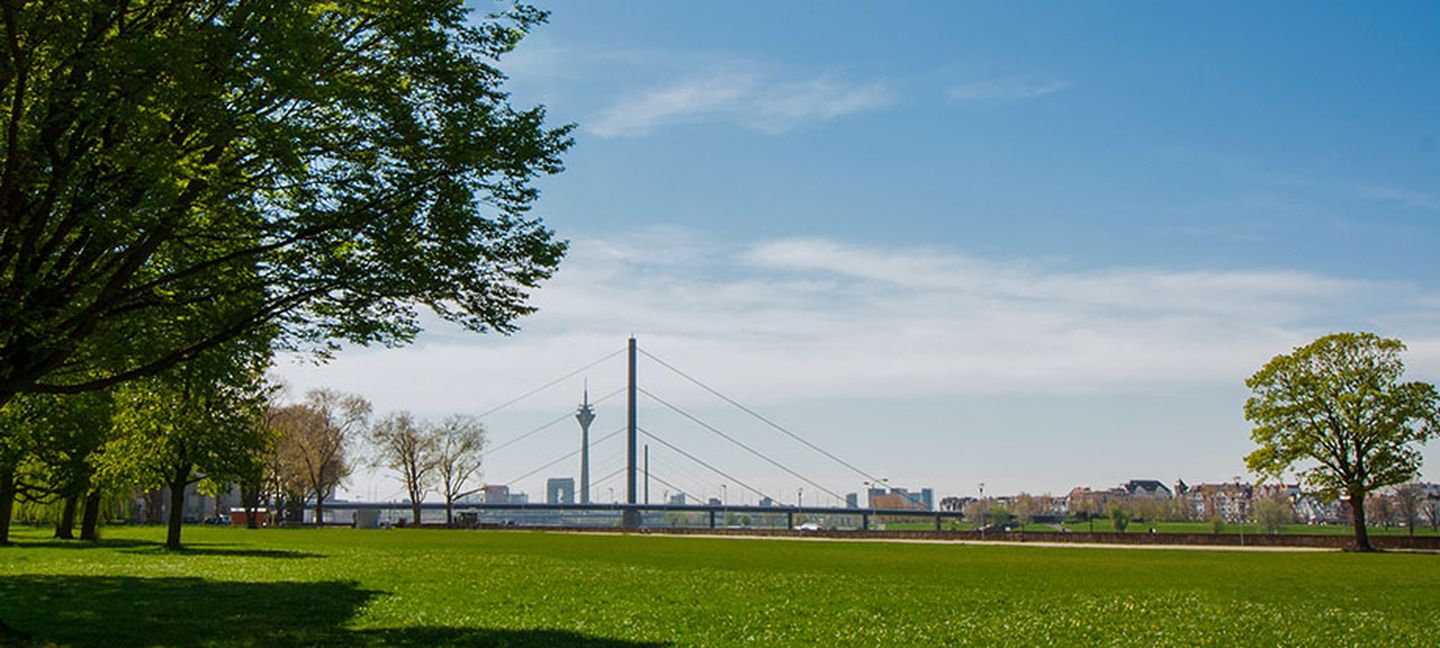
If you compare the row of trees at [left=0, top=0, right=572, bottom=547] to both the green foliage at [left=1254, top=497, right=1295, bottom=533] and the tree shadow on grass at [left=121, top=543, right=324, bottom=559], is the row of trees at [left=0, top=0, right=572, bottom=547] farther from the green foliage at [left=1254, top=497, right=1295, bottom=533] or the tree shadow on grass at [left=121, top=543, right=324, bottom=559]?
the green foliage at [left=1254, top=497, right=1295, bottom=533]

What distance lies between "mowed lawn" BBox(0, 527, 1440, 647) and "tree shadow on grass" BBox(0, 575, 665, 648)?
0.18ft

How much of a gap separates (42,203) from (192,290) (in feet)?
8.71

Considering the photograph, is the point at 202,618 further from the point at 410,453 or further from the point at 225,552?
the point at 410,453

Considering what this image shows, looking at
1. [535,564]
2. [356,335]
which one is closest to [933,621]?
[356,335]

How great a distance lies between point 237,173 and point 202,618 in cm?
947

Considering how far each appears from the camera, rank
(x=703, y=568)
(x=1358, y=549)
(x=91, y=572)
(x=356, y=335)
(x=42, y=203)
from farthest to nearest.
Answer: (x=1358, y=549), (x=703, y=568), (x=91, y=572), (x=356, y=335), (x=42, y=203)

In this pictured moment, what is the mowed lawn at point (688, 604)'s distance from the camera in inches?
749

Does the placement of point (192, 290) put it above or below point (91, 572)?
above

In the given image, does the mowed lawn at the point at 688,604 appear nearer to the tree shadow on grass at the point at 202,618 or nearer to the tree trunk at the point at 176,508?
the tree shadow on grass at the point at 202,618

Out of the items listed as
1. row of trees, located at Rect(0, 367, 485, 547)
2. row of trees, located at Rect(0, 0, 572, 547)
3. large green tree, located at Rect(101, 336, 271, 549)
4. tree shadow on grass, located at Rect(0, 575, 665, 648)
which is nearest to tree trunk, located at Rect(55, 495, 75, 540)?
row of trees, located at Rect(0, 367, 485, 547)

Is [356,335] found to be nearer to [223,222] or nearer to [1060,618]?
[223,222]

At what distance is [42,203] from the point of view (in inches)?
602

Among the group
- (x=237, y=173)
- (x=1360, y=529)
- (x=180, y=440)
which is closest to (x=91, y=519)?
(x=180, y=440)

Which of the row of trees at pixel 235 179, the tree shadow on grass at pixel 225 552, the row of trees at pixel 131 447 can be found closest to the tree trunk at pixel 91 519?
the row of trees at pixel 131 447
